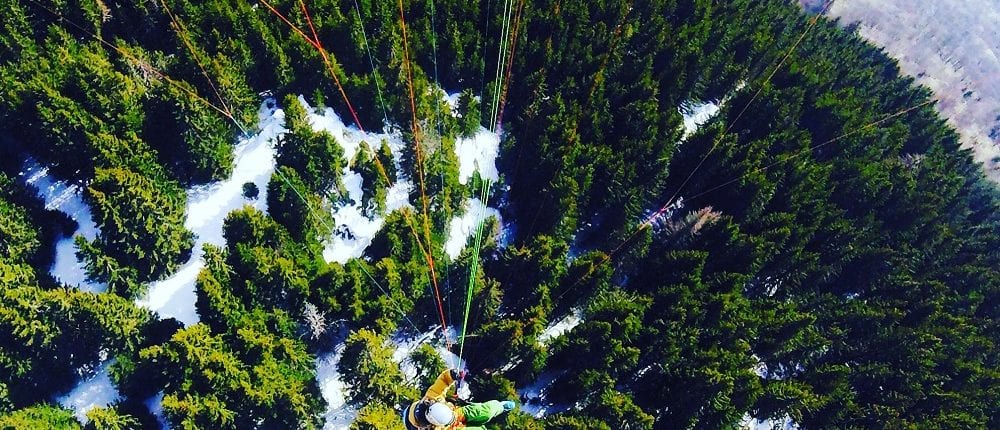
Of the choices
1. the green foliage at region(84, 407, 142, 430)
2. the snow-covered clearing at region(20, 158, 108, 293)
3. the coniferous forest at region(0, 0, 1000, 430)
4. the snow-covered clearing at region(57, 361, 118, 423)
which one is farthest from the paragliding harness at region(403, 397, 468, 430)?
the snow-covered clearing at region(20, 158, 108, 293)

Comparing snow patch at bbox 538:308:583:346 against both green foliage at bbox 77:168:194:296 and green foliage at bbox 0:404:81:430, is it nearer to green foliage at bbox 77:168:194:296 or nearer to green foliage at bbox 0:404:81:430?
green foliage at bbox 77:168:194:296

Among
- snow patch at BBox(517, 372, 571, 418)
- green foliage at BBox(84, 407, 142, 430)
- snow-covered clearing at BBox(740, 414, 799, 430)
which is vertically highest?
snow-covered clearing at BBox(740, 414, 799, 430)

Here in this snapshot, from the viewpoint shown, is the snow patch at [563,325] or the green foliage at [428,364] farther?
the snow patch at [563,325]

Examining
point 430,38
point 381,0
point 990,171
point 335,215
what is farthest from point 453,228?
point 990,171

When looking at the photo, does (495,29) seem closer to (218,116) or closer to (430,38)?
(430,38)

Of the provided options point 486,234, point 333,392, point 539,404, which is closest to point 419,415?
point 333,392

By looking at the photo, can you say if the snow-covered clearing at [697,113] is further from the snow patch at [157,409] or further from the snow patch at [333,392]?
the snow patch at [157,409]

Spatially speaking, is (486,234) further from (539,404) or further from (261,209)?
(261,209)

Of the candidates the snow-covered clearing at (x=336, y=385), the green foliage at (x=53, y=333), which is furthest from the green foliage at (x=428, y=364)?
the green foliage at (x=53, y=333)
